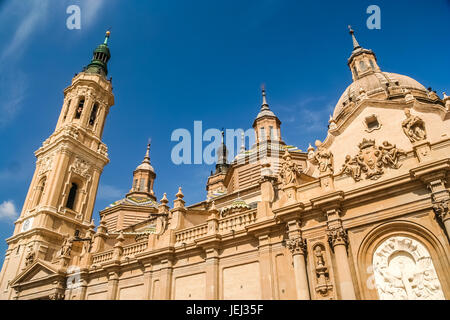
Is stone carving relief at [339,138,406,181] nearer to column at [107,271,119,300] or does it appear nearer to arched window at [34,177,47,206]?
column at [107,271,119,300]

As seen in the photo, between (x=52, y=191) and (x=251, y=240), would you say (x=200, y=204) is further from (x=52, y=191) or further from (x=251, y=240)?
(x=251, y=240)

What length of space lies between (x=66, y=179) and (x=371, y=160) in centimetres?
3146

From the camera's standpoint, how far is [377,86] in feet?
123

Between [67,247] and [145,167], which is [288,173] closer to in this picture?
[67,247]

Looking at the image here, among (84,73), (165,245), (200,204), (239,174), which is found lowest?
(165,245)

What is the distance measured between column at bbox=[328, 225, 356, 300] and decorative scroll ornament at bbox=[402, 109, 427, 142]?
5308mm

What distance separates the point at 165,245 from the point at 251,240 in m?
5.84

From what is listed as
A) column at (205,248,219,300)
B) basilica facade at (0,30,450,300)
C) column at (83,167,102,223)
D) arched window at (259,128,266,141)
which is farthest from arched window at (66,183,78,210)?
column at (205,248,219,300)

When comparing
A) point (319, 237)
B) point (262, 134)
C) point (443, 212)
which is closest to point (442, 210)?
point (443, 212)

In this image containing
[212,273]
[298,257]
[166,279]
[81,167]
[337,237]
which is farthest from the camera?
[81,167]
